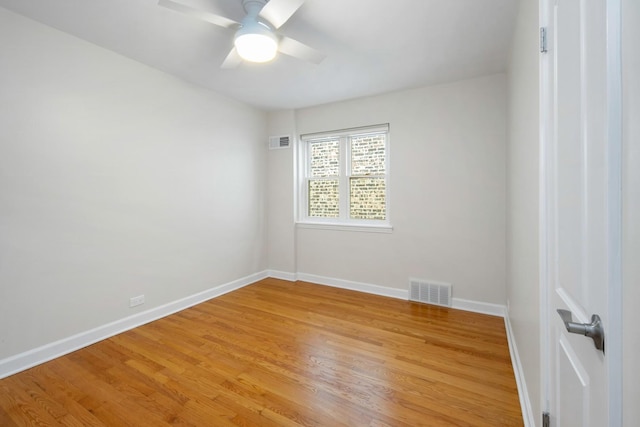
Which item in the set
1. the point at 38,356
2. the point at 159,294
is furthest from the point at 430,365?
the point at 38,356

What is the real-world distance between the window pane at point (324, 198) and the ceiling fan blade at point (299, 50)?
2.08 metres

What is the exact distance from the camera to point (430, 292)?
3.37 m

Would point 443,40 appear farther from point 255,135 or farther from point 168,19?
point 255,135

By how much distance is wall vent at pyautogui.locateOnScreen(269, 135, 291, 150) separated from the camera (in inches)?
169

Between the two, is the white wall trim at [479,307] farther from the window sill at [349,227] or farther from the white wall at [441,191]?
the window sill at [349,227]

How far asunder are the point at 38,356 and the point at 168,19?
2758 millimetres

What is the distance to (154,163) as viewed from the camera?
2.95m

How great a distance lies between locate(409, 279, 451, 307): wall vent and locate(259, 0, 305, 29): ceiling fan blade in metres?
2.99

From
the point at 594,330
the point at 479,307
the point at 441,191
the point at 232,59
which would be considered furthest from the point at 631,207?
the point at 479,307

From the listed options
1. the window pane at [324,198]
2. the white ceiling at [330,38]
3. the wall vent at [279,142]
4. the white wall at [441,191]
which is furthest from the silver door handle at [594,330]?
the wall vent at [279,142]

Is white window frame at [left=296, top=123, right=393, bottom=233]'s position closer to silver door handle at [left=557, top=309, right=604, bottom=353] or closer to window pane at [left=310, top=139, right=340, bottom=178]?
window pane at [left=310, top=139, right=340, bottom=178]

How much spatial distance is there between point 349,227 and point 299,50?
91.9 inches

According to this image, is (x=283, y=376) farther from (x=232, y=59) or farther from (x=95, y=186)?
(x=232, y=59)

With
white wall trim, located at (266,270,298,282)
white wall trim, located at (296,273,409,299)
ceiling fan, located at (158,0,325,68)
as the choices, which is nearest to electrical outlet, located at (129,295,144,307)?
white wall trim, located at (266,270,298,282)
